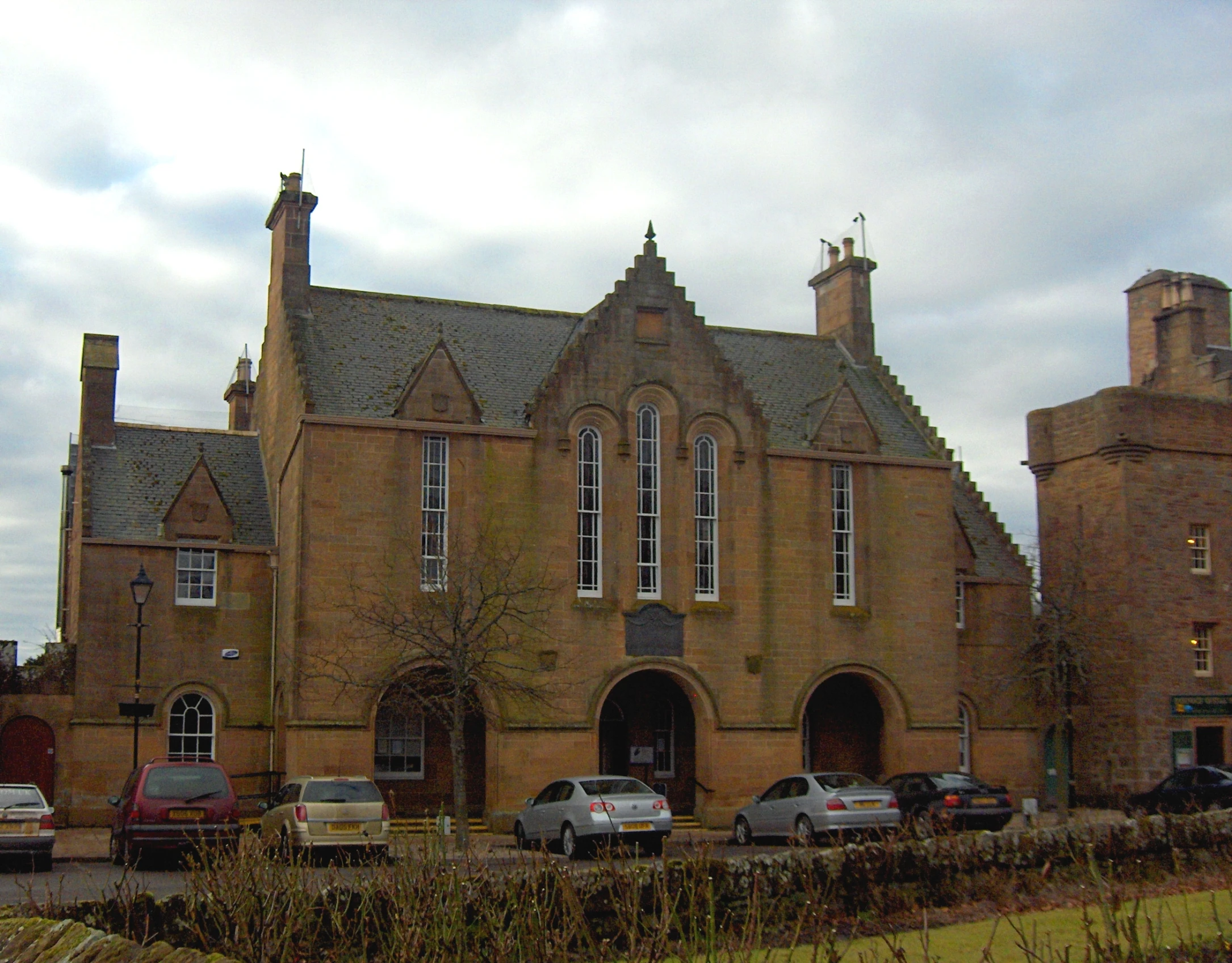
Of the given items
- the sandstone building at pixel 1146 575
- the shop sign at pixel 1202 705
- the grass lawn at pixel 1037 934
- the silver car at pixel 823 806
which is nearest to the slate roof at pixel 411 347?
the silver car at pixel 823 806

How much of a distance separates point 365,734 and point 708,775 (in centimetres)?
789

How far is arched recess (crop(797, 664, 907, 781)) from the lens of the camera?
36125mm

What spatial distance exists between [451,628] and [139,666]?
22.0 feet

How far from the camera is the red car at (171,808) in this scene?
72.9 ft

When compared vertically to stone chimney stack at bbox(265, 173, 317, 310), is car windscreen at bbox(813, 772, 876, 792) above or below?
below

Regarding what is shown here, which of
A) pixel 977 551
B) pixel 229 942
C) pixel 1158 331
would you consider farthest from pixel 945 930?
pixel 1158 331

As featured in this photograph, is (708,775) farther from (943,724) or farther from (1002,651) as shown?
(1002,651)

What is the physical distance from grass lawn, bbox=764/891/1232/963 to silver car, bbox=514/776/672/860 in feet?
34.1

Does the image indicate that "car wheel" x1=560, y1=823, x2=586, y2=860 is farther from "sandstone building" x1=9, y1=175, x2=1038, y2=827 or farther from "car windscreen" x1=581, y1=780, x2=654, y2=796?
"sandstone building" x1=9, y1=175, x2=1038, y2=827

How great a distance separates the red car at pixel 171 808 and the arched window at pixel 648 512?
12.3 m

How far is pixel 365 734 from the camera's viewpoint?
98.7 feet

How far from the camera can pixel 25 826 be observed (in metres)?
21.7

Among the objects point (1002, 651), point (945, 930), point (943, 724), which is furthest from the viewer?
point (1002, 651)

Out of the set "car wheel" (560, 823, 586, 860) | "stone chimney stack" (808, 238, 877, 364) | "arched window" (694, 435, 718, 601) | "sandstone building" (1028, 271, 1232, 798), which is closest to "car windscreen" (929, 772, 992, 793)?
"arched window" (694, 435, 718, 601)
